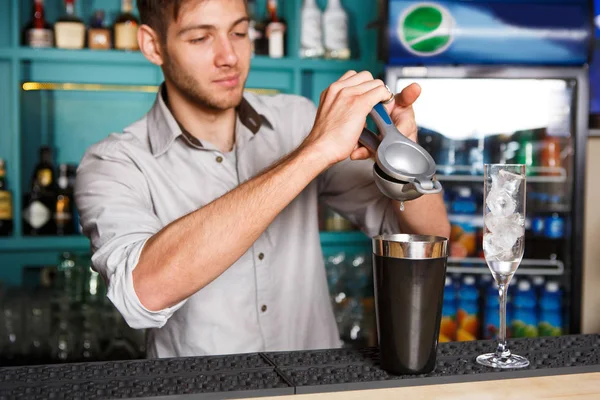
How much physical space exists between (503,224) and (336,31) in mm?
2077

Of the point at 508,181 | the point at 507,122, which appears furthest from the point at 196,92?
the point at 507,122

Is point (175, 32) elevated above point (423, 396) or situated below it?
above

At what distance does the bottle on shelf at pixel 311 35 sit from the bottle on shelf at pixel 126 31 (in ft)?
2.35

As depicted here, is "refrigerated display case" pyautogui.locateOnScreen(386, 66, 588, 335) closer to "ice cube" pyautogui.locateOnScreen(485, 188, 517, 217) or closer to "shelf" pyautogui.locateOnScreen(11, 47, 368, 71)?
"shelf" pyautogui.locateOnScreen(11, 47, 368, 71)

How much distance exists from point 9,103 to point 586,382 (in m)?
2.51

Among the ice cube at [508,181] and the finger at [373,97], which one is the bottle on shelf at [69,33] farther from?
the ice cube at [508,181]

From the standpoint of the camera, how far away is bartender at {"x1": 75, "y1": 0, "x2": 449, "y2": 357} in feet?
4.32

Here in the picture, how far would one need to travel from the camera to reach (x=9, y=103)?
2.76 m

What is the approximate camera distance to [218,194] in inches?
63.1

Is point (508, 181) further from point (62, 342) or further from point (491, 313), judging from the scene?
point (62, 342)

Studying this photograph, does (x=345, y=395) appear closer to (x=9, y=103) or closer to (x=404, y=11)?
(x=404, y=11)

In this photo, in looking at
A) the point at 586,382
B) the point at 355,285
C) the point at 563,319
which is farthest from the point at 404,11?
the point at 586,382

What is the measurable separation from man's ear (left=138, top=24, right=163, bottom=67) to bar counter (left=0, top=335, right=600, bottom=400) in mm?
882

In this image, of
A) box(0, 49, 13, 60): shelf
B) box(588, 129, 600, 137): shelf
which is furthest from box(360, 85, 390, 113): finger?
box(588, 129, 600, 137): shelf
